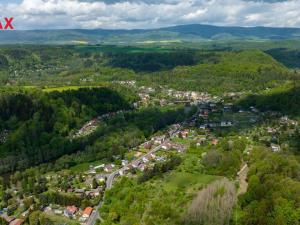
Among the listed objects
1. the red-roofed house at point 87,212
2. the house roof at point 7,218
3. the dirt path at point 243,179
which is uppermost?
the dirt path at point 243,179

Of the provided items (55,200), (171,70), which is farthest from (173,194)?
(171,70)

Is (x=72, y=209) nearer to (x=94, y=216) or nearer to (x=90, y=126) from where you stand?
(x=94, y=216)

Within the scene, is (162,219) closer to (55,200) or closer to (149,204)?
(149,204)

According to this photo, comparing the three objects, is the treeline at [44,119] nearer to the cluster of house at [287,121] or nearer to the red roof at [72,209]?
the red roof at [72,209]

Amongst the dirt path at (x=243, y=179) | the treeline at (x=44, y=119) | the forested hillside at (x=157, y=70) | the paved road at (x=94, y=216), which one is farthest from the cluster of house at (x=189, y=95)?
the paved road at (x=94, y=216)

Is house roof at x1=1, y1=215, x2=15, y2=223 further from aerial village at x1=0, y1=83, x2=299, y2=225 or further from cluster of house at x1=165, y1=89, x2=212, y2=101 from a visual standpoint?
cluster of house at x1=165, y1=89, x2=212, y2=101

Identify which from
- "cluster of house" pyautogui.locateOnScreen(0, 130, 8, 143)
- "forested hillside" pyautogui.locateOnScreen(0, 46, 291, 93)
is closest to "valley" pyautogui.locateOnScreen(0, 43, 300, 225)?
"cluster of house" pyautogui.locateOnScreen(0, 130, 8, 143)

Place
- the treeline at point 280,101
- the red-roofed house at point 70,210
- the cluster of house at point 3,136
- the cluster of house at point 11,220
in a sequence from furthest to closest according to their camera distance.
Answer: the treeline at point 280,101 < the cluster of house at point 3,136 < the red-roofed house at point 70,210 < the cluster of house at point 11,220
